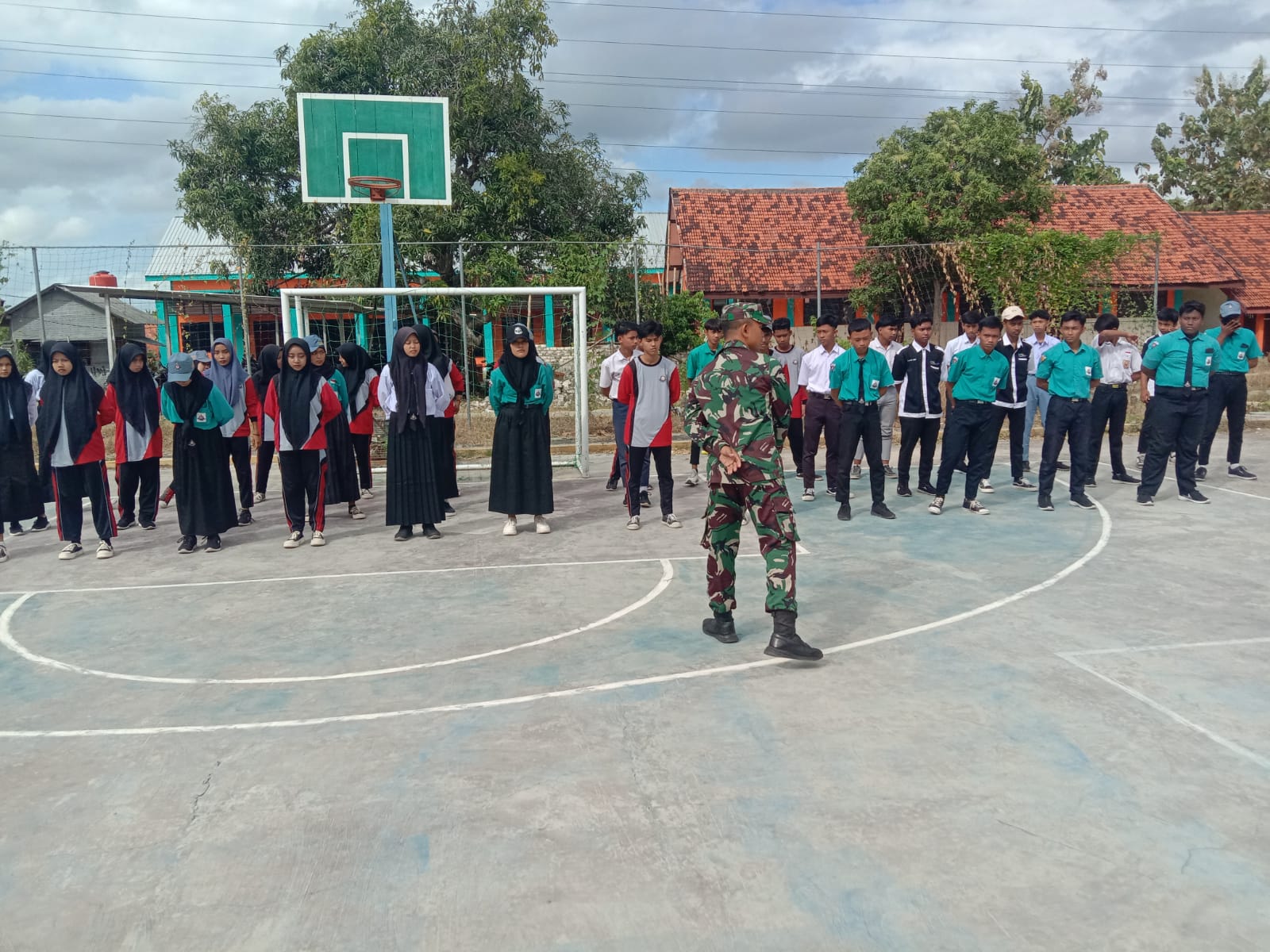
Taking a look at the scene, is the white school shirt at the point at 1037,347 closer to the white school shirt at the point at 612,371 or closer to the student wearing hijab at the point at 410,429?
the white school shirt at the point at 612,371

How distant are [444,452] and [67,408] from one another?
11.0 ft

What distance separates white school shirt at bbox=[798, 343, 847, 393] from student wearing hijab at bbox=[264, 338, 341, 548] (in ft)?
15.5

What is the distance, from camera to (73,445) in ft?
29.3

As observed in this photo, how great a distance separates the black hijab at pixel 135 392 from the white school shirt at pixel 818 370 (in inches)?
253

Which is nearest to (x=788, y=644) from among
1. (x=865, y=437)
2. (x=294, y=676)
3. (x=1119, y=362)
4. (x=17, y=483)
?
(x=294, y=676)

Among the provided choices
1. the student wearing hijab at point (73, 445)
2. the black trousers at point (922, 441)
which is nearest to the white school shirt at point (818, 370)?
the black trousers at point (922, 441)

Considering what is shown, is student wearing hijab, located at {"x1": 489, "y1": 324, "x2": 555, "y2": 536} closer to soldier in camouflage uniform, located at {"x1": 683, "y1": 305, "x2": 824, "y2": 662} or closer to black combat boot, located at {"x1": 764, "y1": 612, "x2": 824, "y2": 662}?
soldier in camouflage uniform, located at {"x1": 683, "y1": 305, "x2": 824, "y2": 662}

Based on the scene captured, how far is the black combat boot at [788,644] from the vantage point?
552cm

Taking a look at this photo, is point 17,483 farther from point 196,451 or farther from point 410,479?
point 410,479

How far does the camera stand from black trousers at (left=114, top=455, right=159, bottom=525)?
10016 millimetres

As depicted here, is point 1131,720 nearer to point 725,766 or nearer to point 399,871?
point 725,766

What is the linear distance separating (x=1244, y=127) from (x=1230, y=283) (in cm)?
1751

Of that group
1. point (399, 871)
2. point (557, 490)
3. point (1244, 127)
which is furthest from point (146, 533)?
point (1244, 127)

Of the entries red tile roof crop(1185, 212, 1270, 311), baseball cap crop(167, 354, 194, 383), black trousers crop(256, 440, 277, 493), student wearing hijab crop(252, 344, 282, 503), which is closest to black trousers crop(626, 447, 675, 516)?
student wearing hijab crop(252, 344, 282, 503)
